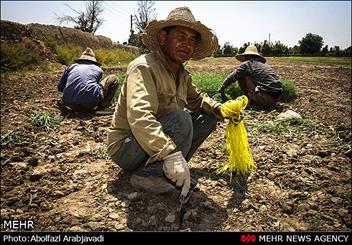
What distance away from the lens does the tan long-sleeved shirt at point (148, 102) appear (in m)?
1.92

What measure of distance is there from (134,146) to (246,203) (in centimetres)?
104

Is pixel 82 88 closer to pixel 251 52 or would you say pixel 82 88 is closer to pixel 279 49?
pixel 251 52

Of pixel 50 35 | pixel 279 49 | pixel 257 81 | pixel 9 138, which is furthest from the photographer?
pixel 279 49

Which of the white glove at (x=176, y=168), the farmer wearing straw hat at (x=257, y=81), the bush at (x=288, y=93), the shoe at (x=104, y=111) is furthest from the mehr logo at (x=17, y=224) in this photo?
the bush at (x=288, y=93)

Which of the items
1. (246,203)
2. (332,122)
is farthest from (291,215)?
(332,122)

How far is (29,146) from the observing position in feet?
11.1

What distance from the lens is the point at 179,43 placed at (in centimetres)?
237

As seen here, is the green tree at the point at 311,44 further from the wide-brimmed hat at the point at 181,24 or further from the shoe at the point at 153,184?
the shoe at the point at 153,184

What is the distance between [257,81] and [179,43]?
3.11 metres

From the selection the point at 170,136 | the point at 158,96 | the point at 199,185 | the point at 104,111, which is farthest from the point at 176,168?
the point at 104,111

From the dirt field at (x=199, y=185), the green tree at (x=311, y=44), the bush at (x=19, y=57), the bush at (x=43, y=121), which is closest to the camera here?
the dirt field at (x=199, y=185)

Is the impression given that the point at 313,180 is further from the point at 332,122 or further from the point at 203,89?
the point at 203,89

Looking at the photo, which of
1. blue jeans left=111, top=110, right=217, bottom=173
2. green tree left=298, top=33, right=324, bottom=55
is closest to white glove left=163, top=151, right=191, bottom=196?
blue jeans left=111, top=110, right=217, bottom=173

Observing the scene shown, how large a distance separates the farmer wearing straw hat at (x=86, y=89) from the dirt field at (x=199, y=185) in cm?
29
